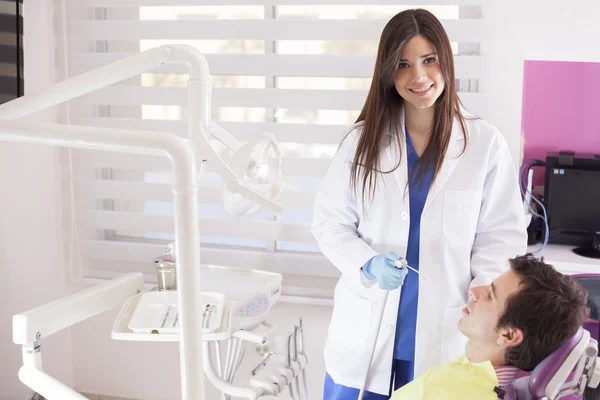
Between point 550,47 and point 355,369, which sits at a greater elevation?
point 550,47

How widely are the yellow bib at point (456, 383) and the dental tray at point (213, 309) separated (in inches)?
18.1

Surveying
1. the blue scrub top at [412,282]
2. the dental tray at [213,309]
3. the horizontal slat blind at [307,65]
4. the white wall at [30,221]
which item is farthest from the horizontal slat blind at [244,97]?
the blue scrub top at [412,282]

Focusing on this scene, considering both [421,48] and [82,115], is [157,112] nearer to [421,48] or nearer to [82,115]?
[82,115]

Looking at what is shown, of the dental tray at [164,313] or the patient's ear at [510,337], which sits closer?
the patient's ear at [510,337]

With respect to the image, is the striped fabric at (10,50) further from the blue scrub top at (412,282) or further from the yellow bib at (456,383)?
the yellow bib at (456,383)

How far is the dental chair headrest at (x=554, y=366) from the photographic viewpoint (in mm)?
1299

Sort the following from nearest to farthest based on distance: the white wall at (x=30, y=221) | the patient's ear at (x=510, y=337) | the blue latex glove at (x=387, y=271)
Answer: the patient's ear at (x=510, y=337)
the blue latex glove at (x=387, y=271)
the white wall at (x=30, y=221)

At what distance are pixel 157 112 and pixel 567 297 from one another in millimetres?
1882

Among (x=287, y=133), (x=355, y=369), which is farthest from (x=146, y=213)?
(x=355, y=369)

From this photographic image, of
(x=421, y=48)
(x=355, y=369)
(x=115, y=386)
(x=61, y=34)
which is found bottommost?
(x=115, y=386)

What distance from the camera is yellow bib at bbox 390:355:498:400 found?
1.44m

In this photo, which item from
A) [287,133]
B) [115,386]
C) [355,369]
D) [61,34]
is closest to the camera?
[355,369]

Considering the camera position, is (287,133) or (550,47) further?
(287,133)

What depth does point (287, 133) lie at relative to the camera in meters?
2.50
